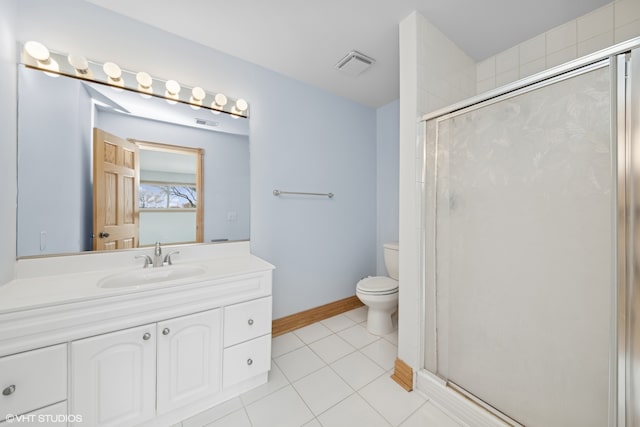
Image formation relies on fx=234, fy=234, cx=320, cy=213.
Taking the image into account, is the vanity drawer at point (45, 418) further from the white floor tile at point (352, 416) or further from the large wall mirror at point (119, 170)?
the white floor tile at point (352, 416)

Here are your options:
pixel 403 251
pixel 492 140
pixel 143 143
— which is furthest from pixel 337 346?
pixel 143 143

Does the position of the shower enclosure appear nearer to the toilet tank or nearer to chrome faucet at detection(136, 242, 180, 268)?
the toilet tank

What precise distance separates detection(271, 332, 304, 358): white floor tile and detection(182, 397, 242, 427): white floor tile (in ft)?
1.47

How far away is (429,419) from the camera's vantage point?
3.92 ft

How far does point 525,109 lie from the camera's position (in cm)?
102

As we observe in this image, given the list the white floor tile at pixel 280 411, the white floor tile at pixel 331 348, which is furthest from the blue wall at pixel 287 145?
the white floor tile at pixel 280 411

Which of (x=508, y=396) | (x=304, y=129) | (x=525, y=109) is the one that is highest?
(x=304, y=129)

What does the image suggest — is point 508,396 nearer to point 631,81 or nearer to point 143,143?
point 631,81

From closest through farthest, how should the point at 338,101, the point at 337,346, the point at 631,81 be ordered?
the point at 631,81 → the point at 337,346 → the point at 338,101

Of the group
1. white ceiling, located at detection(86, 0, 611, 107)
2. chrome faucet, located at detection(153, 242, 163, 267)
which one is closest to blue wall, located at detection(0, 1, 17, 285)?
white ceiling, located at detection(86, 0, 611, 107)

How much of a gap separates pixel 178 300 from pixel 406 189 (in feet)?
4.54

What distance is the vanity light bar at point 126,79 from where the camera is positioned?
47.3 inches

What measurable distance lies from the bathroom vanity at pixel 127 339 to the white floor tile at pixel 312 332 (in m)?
0.56

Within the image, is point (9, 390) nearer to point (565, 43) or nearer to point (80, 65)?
point (80, 65)
